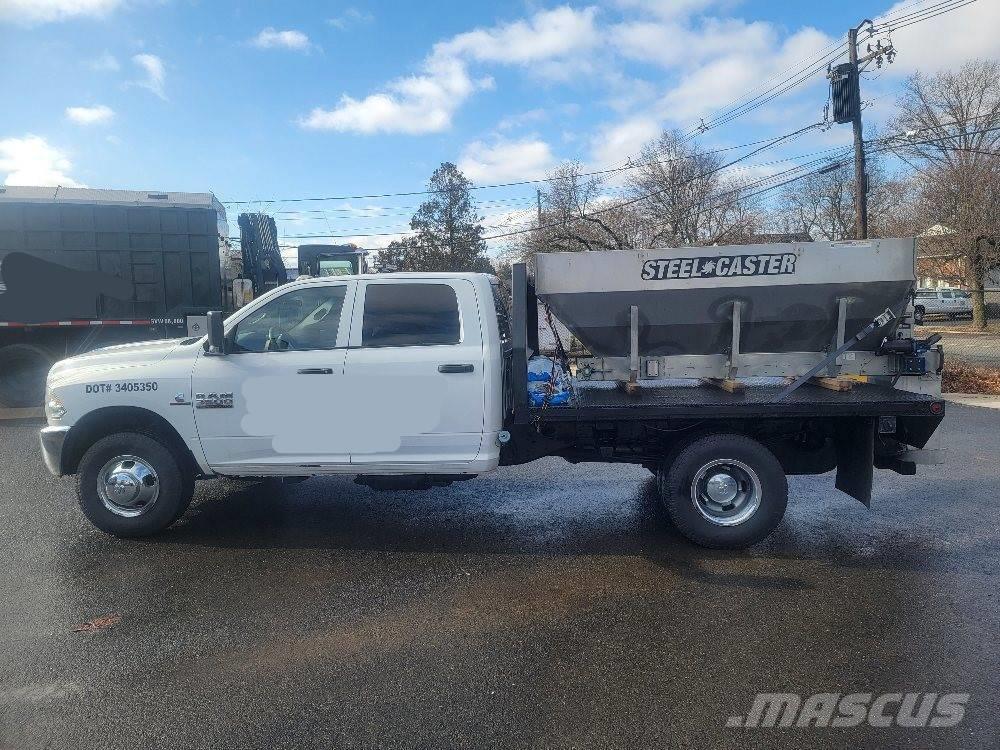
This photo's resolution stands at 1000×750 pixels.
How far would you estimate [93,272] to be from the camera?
11086mm

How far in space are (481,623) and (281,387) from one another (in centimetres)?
225

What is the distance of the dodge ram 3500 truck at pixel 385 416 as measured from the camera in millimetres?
5051

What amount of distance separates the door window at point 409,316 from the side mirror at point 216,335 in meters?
0.99

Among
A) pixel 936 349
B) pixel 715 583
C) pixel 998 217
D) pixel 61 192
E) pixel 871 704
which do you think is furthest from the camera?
pixel 998 217

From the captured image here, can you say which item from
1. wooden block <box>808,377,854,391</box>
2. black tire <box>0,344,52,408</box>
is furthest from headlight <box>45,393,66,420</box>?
black tire <box>0,344,52,408</box>

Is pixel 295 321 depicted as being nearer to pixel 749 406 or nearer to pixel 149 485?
pixel 149 485

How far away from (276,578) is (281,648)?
3.22ft

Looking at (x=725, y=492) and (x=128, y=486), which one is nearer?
(x=725, y=492)

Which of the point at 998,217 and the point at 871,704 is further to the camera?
the point at 998,217

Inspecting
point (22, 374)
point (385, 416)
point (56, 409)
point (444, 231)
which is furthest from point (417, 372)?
point (444, 231)

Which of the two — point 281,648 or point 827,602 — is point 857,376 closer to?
point 827,602

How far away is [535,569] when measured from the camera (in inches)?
191

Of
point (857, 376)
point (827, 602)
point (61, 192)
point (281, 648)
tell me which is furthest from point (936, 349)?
point (61, 192)

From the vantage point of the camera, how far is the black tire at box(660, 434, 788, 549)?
197 inches
